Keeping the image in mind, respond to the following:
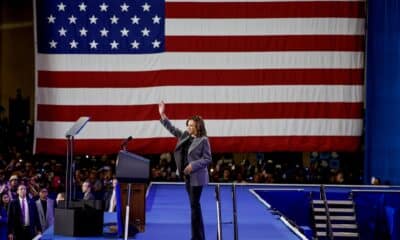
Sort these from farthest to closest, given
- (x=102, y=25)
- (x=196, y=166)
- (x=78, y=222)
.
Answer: (x=102, y=25)
(x=78, y=222)
(x=196, y=166)

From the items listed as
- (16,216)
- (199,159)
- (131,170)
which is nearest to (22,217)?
(16,216)

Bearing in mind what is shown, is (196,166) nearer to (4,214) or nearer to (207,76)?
(4,214)

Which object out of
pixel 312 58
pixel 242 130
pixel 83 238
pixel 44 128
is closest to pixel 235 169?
pixel 242 130

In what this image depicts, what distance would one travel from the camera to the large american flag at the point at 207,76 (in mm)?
14328

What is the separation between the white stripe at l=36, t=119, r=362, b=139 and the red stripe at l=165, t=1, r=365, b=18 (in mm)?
2006

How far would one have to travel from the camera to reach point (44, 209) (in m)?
11.2

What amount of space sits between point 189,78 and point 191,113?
2.19 feet

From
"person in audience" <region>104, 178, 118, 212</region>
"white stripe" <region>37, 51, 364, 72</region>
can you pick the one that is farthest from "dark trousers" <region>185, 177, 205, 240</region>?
"white stripe" <region>37, 51, 364, 72</region>

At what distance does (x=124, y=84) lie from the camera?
14.4 meters

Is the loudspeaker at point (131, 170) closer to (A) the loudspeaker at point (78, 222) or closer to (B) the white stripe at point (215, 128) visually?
(A) the loudspeaker at point (78, 222)

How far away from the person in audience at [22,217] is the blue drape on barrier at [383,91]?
6515 mm

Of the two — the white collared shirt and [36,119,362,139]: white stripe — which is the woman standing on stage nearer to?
the white collared shirt

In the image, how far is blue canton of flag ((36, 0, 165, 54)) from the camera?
14508mm

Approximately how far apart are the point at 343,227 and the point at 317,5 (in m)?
4.47
